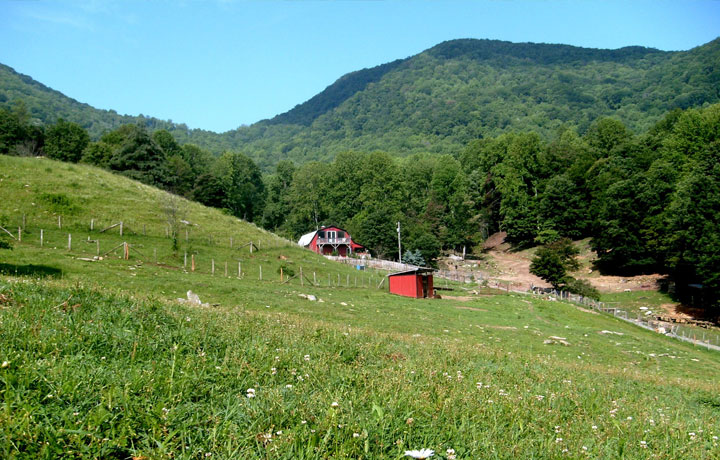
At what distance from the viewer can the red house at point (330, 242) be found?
89.8 m

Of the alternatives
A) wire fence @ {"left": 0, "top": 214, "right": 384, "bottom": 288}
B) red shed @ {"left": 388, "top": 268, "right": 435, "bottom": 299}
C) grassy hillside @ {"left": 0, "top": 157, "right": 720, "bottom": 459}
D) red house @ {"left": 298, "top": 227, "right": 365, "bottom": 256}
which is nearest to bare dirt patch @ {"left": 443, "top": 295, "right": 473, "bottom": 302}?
red shed @ {"left": 388, "top": 268, "right": 435, "bottom": 299}

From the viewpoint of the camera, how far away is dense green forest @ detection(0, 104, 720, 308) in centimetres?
5716

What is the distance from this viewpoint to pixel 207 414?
4.77 metres

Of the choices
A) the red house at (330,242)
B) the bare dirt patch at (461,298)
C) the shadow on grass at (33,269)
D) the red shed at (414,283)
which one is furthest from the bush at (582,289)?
the shadow on grass at (33,269)

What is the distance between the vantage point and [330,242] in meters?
90.1

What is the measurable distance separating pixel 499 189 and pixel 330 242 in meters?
41.7

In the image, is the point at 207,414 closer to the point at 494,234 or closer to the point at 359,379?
the point at 359,379

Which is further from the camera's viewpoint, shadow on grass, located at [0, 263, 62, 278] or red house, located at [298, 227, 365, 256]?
red house, located at [298, 227, 365, 256]

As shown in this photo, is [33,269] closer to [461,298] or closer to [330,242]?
[461,298]

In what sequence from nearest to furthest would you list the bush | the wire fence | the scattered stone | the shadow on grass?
the shadow on grass → the scattered stone → the wire fence → the bush

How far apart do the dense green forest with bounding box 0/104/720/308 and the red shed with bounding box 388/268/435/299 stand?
29.1 metres

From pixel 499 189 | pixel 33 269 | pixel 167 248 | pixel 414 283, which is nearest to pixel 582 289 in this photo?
pixel 414 283

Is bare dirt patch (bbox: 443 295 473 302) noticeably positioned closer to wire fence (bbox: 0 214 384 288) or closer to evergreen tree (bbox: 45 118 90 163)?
wire fence (bbox: 0 214 384 288)

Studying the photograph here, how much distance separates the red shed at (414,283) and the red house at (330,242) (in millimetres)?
44200
